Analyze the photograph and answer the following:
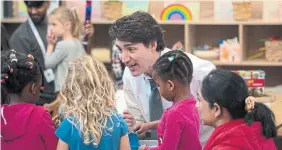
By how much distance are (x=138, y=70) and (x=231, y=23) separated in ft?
9.43

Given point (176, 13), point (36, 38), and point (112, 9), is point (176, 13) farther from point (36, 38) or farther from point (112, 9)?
point (36, 38)

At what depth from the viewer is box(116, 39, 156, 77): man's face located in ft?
8.54

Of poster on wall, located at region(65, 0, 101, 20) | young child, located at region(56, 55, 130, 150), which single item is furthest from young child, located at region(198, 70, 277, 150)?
poster on wall, located at region(65, 0, 101, 20)

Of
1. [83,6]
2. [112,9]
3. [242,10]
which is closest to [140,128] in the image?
[242,10]

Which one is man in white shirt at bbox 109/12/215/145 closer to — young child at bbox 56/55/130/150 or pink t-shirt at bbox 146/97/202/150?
young child at bbox 56/55/130/150

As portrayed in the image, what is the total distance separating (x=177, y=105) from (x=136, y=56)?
33 cm

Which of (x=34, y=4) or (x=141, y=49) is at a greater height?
(x=34, y=4)

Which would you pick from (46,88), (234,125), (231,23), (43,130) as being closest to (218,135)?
(234,125)

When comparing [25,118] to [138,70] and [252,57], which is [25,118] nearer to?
[138,70]

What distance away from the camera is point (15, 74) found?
2.48 metres

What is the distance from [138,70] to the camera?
262 centimetres

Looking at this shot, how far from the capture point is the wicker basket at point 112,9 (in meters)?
5.48

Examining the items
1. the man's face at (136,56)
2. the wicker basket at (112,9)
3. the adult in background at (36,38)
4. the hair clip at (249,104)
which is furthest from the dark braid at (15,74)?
the wicker basket at (112,9)

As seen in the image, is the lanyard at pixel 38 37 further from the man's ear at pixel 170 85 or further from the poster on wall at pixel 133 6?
the man's ear at pixel 170 85
